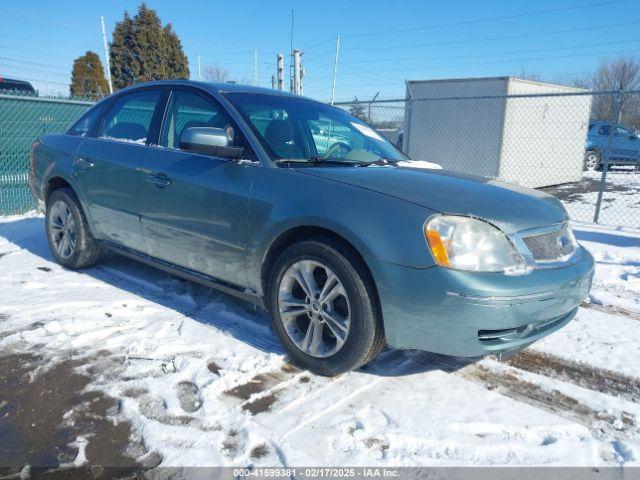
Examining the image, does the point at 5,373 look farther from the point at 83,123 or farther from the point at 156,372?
the point at 83,123

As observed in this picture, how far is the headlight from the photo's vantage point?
2.47 metres

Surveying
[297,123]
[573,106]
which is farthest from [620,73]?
[297,123]

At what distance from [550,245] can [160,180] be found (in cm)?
260

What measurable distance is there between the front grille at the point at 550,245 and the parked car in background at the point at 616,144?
49.2ft

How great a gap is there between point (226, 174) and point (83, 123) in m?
2.29

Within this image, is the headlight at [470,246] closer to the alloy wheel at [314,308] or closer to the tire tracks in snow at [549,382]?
the alloy wheel at [314,308]

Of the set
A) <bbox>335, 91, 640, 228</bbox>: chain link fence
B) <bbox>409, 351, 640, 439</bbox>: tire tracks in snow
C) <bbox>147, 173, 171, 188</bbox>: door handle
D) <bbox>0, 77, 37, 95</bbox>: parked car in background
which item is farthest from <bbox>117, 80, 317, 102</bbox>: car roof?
<bbox>0, 77, 37, 95</bbox>: parked car in background

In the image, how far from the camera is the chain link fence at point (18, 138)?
7.55 metres

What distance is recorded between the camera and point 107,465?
2205 millimetres

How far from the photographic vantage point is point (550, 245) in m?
2.78

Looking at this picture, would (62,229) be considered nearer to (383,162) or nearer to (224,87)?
(224,87)

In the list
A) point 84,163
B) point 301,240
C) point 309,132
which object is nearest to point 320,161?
point 309,132

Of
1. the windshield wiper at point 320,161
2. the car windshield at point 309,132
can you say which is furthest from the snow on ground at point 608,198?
the windshield wiper at point 320,161

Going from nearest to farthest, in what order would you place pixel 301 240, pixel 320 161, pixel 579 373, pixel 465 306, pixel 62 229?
pixel 465 306 < pixel 301 240 < pixel 579 373 < pixel 320 161 < pixel 62 229
